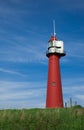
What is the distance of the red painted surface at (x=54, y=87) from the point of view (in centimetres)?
3444

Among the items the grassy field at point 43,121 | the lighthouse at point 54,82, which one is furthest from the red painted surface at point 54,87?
the grassy field at point 43,121

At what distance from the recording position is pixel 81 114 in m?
20.4

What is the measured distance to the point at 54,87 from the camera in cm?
3484

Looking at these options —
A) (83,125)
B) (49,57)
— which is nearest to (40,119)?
(83,125)

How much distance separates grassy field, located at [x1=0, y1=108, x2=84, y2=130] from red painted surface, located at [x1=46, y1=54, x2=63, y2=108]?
43.5 ft

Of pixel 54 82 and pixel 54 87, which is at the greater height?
pixel 54 82

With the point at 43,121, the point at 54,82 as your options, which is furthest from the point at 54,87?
the point at 43,121

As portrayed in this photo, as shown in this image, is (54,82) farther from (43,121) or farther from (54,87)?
(43,121)

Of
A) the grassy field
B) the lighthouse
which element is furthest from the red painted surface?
the grassy field

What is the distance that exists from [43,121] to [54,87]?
662 inches

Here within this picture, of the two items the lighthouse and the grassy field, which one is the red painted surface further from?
the grassy field

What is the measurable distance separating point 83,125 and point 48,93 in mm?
17717

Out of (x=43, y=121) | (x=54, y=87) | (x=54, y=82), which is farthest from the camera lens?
(x=54, y=82)

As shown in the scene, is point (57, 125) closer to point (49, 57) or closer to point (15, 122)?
point (15, 122)
